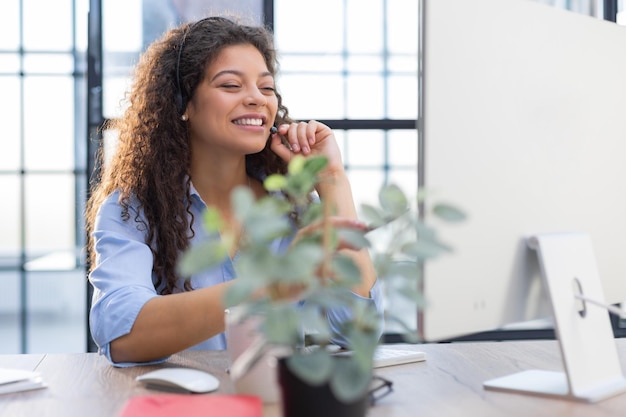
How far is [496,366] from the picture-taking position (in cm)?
136

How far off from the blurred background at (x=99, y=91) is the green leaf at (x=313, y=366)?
251 centimetres

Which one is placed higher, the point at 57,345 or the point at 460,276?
the point at 460,276

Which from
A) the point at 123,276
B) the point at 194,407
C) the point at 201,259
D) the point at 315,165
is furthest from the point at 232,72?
the point at 201,259

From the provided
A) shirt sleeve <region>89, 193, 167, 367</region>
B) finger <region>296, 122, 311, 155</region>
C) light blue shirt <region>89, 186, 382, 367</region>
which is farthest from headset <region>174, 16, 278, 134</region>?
shirt sleeve <region>89, 193, 167, 367</region>

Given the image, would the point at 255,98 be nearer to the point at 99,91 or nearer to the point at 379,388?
the point at 379,388

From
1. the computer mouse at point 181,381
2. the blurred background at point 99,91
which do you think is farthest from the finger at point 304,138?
the blurred background at point 99,91

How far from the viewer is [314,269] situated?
0.74 metres

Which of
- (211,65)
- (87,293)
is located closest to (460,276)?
(211,65)

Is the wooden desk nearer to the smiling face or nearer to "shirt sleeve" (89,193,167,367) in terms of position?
"shirt sleeve" (89,193,167,367)

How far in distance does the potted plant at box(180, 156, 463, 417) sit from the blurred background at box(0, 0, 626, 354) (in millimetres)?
2429

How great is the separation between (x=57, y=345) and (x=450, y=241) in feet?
17.2

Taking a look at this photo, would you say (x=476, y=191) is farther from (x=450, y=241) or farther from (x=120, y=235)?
(x=120, y=235)

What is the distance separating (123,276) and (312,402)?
0.89 meters

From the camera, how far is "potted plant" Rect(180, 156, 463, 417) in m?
0.66
